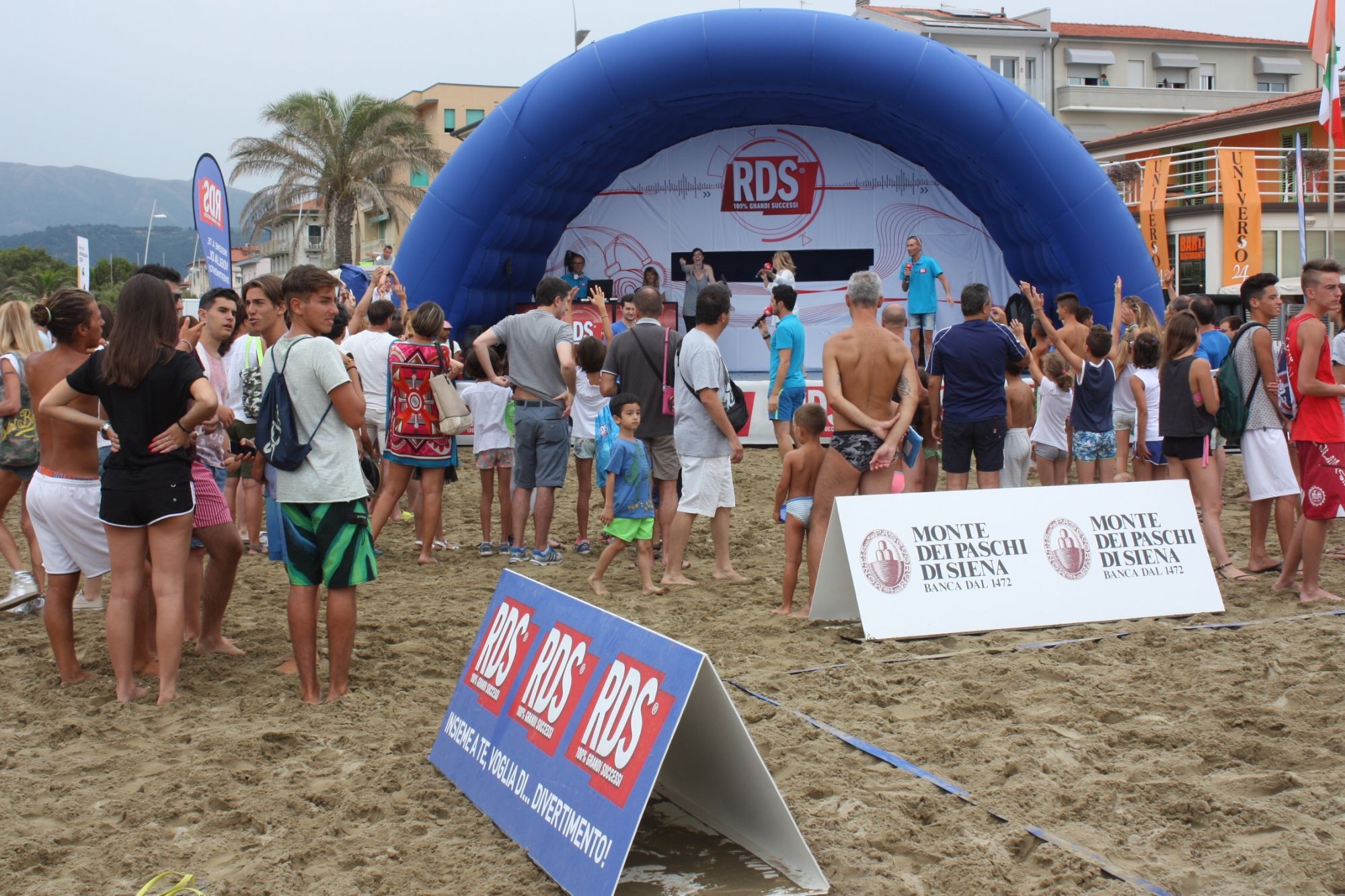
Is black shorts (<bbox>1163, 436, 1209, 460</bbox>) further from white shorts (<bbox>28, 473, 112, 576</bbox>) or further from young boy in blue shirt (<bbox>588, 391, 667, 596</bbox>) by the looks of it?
white shorts (<bbox>28, 473, 112, 576</bbox>)

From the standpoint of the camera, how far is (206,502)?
4613 mm

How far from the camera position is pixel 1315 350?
539 cm

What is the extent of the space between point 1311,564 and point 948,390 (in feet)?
6.79

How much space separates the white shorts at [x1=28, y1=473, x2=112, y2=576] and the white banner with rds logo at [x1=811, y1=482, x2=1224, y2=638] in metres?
3.11

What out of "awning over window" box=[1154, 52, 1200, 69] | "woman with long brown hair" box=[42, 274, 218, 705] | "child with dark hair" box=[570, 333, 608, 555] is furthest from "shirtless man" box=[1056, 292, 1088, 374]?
"awning over window" box=[1154, 52, 1200, 69]

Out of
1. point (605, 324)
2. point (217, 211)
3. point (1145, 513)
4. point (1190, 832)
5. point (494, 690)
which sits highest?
point (217, 211)

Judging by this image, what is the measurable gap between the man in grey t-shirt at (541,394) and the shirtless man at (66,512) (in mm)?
2720

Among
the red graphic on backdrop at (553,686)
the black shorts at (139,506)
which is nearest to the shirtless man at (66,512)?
the black shorts at (139,506)

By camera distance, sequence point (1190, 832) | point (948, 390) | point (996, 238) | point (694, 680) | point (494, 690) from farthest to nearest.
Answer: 1. point (996, 238)
2. point (948, 390)
3. point (494, 690)
4. point (1190, 832)
5. point (694, 680)

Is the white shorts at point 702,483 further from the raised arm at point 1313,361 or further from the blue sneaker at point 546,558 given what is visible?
the raised arm at point 1313,361

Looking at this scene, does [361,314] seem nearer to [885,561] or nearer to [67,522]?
[67,522]

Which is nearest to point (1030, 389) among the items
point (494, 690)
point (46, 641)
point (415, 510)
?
point (415, 510)

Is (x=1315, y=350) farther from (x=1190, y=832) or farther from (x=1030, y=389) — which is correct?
(x=1190, y=832)

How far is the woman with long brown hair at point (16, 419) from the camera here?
5465mm
